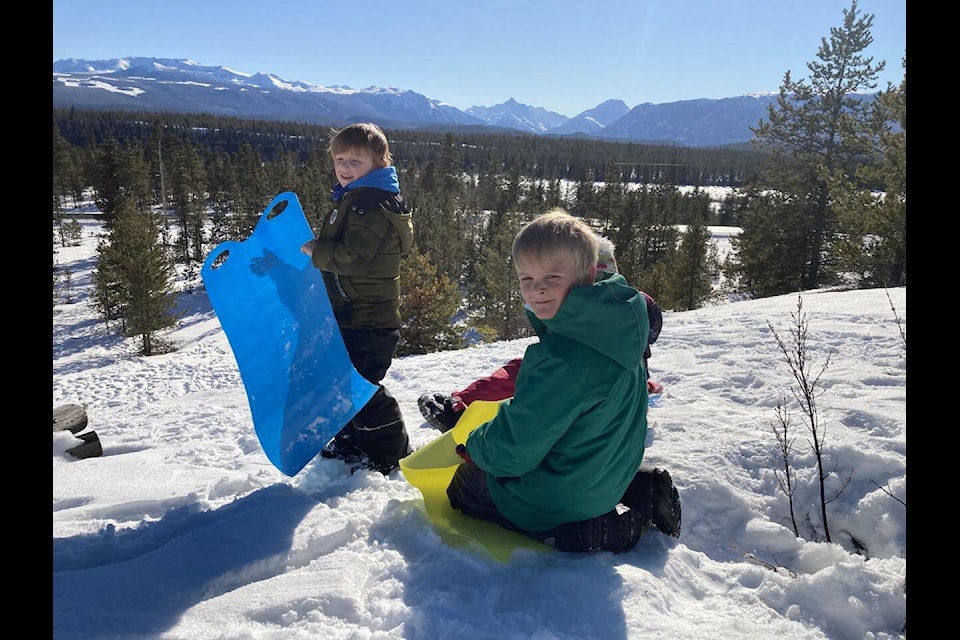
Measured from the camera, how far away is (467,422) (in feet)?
9.11

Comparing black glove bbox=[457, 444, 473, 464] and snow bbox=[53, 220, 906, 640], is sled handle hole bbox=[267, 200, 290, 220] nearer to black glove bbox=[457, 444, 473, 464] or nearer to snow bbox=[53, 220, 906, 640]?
snow bbox=[53, 220, 906, 640]

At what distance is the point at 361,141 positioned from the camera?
10.1 ft

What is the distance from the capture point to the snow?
6.24 feet


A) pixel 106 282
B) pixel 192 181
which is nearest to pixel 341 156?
pixel 106 282

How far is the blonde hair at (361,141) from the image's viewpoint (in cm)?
307

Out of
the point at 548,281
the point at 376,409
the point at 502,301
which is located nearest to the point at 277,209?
the point at 376,409

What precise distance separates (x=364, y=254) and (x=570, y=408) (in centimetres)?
164

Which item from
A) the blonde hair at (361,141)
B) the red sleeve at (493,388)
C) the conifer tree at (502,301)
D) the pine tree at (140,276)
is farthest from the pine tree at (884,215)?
the pine tree at (140,276)

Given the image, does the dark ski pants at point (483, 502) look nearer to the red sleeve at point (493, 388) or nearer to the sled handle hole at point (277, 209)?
the red sleeve at point (493, 388)

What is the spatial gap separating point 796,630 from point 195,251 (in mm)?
45019

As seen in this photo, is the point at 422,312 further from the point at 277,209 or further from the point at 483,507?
the point at 483,507
